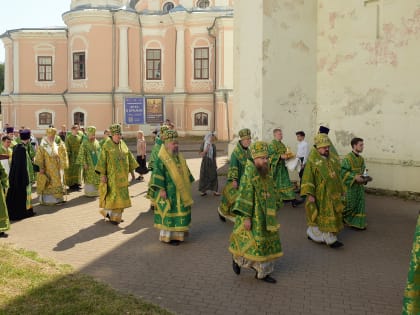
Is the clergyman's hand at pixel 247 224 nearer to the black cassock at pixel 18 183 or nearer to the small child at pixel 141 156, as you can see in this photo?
the black cassock at pixel 18 183

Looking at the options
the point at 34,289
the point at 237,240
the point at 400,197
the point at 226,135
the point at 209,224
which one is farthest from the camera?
the point at 226,135

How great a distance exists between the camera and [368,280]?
19.9ft

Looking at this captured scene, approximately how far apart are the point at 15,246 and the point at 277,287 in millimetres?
4440

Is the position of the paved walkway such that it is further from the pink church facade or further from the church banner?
the pink church facade

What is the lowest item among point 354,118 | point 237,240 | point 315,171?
point 237,240

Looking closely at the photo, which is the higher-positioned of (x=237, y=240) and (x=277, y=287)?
(x=237, y=240)

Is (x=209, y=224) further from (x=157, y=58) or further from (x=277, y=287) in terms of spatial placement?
(x=157, y=58)

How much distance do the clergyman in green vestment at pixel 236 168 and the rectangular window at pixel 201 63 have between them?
907 inches

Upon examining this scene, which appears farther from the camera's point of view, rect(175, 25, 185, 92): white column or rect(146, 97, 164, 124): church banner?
rect(175, 25, 185, 92): white column

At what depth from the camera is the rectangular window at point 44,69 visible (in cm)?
3266

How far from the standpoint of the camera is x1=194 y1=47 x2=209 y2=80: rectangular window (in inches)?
1232

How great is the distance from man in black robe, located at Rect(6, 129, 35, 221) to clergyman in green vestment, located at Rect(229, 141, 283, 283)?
5.27m

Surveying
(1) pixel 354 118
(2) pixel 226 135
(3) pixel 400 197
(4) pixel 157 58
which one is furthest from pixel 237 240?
(4) pixel 157 58

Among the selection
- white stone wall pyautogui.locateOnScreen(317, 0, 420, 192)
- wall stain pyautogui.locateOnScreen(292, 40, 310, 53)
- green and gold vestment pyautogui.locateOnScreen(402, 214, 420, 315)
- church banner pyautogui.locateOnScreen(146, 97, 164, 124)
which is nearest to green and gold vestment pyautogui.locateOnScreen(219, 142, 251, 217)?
green and gold vestment pyautogui.locateOnScreen(402, 214, 420, 315)
